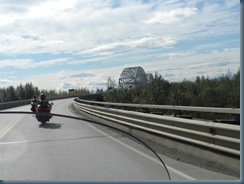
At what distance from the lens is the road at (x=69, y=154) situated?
2945 mm

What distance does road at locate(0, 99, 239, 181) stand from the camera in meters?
2.95

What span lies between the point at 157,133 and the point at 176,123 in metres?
1.41

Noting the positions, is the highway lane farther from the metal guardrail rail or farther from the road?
the metal guardrail rail

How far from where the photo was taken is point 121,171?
9.86 ft

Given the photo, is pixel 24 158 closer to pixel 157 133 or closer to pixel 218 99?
pixel 157 133

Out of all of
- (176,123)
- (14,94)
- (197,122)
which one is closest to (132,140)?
(197,122)

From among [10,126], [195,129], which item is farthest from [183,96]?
[10,126]

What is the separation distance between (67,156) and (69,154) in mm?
28

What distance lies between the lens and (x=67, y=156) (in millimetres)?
3125

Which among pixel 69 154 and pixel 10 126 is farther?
pixel 10 126

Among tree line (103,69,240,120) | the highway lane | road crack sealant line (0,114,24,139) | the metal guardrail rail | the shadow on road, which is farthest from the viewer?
tree line (103,69,240,120)

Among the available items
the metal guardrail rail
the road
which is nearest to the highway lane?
the road

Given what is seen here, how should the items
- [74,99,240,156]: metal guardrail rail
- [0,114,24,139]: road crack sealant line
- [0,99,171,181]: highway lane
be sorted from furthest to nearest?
[74,99,240,156]: metal guardrail rail → [0,114,24,139]: road crack sealant line → [0,99,171,181]: highway lane

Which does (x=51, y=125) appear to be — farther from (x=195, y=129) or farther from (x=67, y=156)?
(x=195, y=129)
